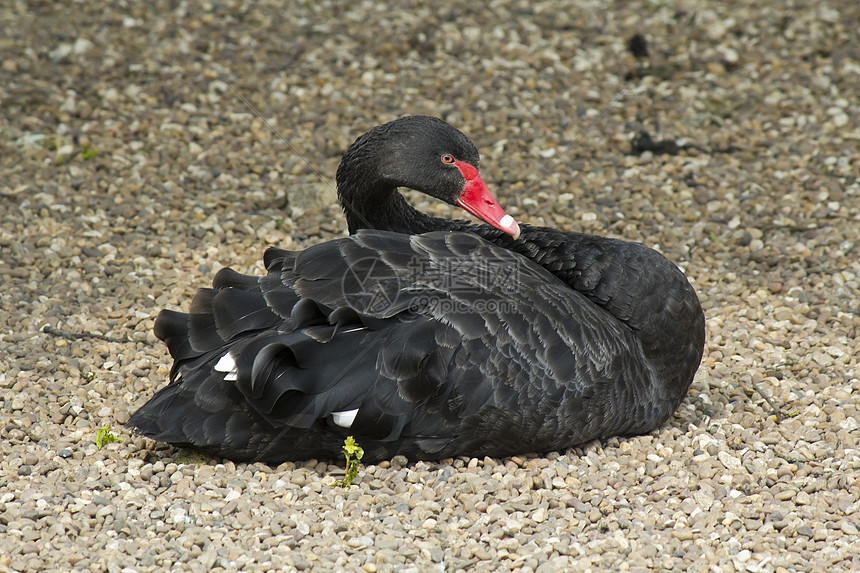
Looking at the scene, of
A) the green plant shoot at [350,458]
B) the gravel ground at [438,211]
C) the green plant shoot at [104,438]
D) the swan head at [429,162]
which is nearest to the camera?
the gravel ground at [438,211]

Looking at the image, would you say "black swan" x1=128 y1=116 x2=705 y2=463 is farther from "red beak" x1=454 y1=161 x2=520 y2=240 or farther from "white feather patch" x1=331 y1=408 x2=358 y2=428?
"red beak" x1=454 y1=161 x2=520 y2=240

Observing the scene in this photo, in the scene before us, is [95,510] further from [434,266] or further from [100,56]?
[100,56]

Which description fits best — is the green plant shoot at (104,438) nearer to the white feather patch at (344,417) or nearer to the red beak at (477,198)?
the white feather patch at (344,417)

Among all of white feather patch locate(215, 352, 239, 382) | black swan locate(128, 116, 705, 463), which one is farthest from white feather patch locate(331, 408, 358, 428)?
→ white feather patch locate(215, 352, 239, 382)

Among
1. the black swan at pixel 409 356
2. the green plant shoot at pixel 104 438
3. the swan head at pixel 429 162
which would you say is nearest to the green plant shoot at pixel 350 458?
the black swan at pixel 409 356

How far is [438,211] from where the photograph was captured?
9.32m

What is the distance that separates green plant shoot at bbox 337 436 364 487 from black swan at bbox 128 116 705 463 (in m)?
0.08

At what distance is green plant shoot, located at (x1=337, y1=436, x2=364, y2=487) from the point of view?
16.5 feet

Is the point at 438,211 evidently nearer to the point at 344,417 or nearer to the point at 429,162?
the point at 429,162

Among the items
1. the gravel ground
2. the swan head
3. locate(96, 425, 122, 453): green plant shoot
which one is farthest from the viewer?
the swan head

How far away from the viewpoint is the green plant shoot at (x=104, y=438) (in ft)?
18.2

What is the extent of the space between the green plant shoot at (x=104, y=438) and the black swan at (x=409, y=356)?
0.36 m

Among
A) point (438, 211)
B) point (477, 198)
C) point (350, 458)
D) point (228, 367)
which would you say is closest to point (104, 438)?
point (228, 367)

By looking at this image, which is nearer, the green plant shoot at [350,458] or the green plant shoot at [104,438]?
the green plant shoot at [350,458]
